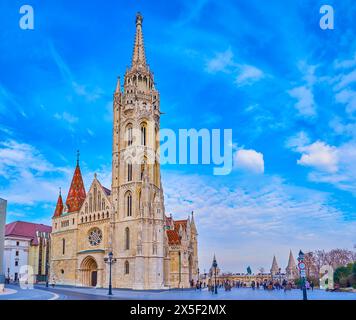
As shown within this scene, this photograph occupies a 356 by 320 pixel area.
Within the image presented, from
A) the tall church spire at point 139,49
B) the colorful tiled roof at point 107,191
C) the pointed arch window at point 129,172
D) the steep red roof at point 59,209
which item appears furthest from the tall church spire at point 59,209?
the tall church spire at point 139,49

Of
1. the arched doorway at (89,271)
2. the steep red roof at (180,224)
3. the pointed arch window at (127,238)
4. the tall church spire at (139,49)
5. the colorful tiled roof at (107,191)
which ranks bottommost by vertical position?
the arched doorway at (89,271)

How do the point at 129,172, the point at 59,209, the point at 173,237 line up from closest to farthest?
the point at 129,172 < the point at 173,237 < the point at 59,209

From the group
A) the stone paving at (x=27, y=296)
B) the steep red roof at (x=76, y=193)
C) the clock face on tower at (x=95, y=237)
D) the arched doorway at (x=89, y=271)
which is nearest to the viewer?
the stone paving at (x=27, y=296)

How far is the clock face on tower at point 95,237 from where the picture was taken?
51156mm

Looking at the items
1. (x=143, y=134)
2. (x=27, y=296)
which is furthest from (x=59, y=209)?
(x=27, y=296)

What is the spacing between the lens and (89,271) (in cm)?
5244

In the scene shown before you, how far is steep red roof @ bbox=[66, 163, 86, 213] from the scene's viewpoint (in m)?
Answer: 58.5

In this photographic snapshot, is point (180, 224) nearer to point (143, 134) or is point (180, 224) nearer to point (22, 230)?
point (143, 134)

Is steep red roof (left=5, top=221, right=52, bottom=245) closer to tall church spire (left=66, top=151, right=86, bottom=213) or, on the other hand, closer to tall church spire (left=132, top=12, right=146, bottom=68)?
tall church spire (left=66, top=151, right=86, bottom=213)

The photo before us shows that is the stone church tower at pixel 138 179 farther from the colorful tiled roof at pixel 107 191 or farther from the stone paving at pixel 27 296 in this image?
the stone paving at pixel 27 296

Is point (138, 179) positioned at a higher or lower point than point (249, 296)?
higher

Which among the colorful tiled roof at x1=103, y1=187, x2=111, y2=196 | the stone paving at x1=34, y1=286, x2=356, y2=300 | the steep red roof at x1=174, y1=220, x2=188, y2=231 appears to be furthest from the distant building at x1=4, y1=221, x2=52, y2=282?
the stone paving at x1=34, y1=286, x2=356, y2=300

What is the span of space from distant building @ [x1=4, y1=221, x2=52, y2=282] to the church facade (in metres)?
11.9

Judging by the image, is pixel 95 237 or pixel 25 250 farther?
pixel 25 250
